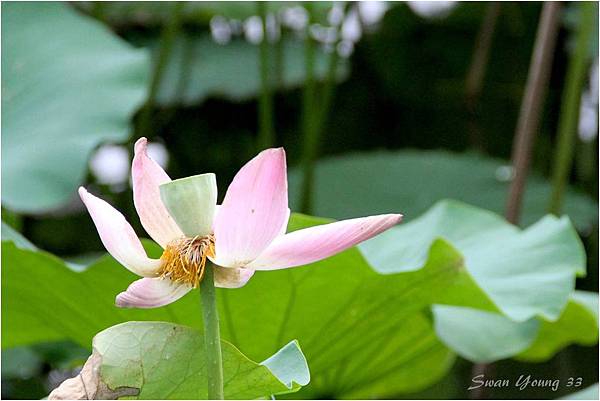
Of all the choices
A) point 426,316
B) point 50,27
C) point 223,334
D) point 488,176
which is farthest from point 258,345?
point 488,176

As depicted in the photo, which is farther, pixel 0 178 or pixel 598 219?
pixel 598 219

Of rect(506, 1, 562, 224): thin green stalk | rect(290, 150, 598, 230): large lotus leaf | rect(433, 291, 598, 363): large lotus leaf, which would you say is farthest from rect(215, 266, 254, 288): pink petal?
rect(290, 150, 598, 230): large lotus leaf

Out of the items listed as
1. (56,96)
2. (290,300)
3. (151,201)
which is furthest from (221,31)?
(151,201)

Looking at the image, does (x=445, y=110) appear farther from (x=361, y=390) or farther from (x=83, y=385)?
(x=83, y=385)

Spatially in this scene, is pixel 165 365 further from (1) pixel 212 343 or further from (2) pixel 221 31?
(2) pixel 221 31

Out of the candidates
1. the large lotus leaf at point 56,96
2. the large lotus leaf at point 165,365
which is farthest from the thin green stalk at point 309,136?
the large lotus leaf at point 165,365
